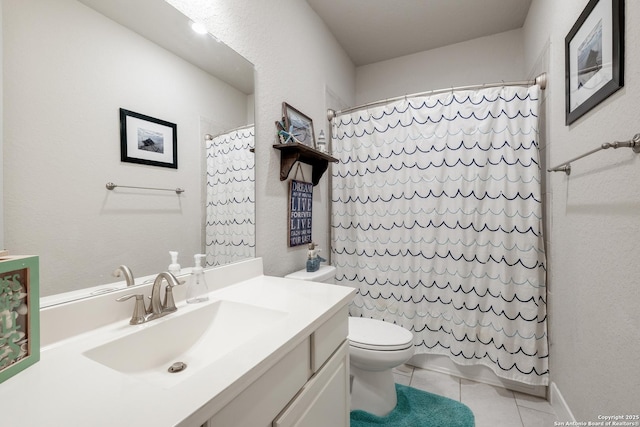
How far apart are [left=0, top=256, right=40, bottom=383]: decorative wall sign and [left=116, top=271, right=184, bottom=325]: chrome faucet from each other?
0.20 metres

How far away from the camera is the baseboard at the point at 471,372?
5.50 ft

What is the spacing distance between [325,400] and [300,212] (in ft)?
3.52

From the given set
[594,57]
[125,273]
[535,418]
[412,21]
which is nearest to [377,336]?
[535,418]

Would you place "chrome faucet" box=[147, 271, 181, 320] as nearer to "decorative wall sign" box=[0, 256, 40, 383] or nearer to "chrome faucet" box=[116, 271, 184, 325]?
"chrome faucet" box=[116, 271, 184, 325]

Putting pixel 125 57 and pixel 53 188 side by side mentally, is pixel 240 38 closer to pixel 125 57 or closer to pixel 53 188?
pixel 125 57

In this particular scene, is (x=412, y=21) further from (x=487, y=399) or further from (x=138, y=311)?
(x=487, y=399)

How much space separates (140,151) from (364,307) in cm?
179

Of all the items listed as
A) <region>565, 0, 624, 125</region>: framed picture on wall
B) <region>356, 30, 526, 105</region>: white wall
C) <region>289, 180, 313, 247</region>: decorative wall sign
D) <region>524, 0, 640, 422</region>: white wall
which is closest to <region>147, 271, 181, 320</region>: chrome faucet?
<region>289, 180, 313, 247</region>: decorative wall sign

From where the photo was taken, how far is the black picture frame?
2.81ft

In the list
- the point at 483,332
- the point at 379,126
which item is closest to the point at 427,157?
the point at 379,126

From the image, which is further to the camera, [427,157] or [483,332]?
[427,157]

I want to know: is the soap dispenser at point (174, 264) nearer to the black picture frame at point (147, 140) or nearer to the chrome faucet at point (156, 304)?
the chrome faucet at point (156, 304)

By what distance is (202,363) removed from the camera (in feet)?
2.64

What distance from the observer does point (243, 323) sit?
0.94 metres
